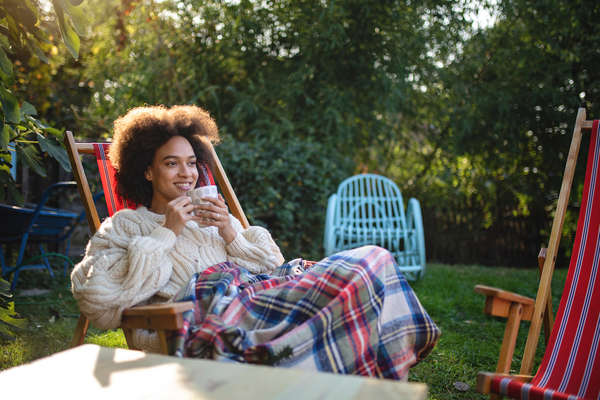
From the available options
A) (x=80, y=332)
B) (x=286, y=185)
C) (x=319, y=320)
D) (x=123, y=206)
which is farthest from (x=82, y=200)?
(x=286, y=185)

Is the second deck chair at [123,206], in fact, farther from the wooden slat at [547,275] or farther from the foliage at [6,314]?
the wooden slat at [547,275]

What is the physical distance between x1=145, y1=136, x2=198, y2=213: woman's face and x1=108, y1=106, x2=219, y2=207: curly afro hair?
43 millimetres

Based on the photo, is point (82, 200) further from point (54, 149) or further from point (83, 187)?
point (54, 149)

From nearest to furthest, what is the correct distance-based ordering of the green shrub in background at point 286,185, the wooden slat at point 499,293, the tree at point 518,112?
1. the wooden slat at point 499,293
2. the green shrub in background at point 286,185
3. the tree at point 518,112

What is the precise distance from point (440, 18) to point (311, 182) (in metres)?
2.65

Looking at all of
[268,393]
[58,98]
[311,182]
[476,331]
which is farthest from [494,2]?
[268,393]

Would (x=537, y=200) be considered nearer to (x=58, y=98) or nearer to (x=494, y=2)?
(x=494, y=2)

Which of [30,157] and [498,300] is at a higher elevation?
[30,157]

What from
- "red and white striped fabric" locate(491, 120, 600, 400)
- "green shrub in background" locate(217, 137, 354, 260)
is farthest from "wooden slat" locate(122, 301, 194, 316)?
"green shrub in background" locate(217, 137, 354, 260)

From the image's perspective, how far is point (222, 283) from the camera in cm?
176

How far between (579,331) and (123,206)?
1.97 m

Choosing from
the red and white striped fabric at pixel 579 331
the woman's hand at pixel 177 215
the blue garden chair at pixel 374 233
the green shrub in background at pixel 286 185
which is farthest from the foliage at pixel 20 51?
the blue garden chair at pixel 374 233

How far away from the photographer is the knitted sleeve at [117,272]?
1653 mm

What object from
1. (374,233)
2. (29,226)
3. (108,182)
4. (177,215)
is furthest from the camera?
(374,233)
